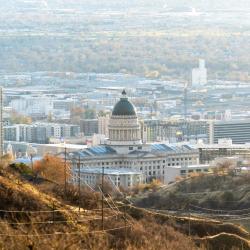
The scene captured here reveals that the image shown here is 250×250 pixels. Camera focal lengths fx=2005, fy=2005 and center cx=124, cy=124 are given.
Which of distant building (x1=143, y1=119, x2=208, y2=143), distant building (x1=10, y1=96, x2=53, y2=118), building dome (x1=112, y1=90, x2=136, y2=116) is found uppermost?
building dome (x1=112, y1=90, x2=136, y2=116)

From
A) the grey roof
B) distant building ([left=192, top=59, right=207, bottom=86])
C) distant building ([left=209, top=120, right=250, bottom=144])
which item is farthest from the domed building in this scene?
distant building ([left=192, top=59, right=207, bottom=86])

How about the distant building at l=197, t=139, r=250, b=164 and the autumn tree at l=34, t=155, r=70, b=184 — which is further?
the distant building at l=197, t=139, r=250, b=164

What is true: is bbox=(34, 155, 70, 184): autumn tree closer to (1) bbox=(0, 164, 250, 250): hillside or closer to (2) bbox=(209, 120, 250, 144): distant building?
(1) bbox=(0, 164, 250, 250): hillside

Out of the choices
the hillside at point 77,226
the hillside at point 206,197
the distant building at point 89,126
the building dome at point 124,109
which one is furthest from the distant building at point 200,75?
the hillside at point 77,226

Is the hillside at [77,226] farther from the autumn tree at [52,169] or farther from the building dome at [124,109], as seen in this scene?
the building dome at [124,109]

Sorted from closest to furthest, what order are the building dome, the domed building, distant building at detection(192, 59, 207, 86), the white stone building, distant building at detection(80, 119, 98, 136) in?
the white stone building → the domed building → the building dome → distant building at detection(80, 119, 98, 136) → distant building at detection(192, 59, 207, 86)

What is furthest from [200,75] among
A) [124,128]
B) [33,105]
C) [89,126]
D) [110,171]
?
[110,171]
